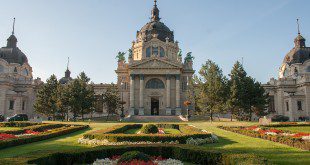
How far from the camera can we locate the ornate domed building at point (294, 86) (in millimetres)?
62375

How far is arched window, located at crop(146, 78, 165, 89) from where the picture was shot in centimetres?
6550

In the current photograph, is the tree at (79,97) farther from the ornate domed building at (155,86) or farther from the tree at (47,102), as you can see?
the ornate domed building at (155,86)

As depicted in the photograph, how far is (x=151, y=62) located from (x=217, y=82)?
2018 cm

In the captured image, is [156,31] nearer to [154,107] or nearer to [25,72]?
[154,107]

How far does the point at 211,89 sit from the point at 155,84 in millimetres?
20464

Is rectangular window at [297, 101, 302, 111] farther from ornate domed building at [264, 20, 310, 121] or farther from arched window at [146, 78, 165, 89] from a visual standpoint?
arched window at [146, 78, 165, 89]

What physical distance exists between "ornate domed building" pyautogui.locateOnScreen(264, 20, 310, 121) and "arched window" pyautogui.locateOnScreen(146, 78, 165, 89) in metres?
27.6


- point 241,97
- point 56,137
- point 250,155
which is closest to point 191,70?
point 241,97

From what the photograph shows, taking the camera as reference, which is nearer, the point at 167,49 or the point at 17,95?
the point at 17,95

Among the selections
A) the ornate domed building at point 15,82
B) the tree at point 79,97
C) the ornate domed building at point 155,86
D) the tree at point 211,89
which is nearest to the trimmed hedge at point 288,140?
the tree at point 211,89

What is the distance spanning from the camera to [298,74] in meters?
70.6

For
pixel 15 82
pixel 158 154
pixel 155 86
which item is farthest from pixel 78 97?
pixel 158 154

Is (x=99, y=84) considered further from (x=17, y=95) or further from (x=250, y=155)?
(x=250, y=155)

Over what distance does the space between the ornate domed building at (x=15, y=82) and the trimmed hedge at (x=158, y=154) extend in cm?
5793
